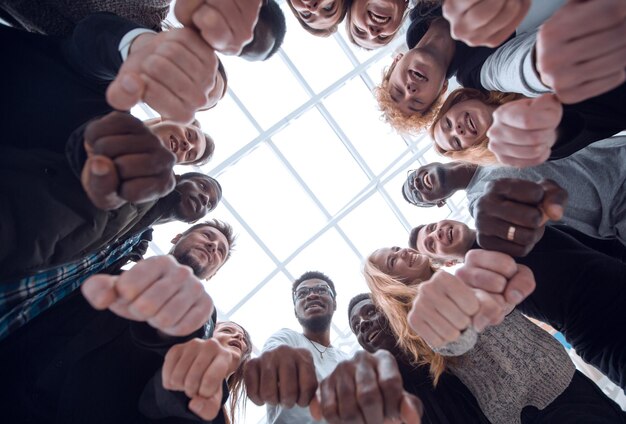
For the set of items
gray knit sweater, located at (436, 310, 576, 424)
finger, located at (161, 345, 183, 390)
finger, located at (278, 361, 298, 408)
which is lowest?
gray knit sweater, located at (436, 310, 576, 424)

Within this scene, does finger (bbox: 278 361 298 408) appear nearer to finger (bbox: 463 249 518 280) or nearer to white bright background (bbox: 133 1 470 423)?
finger (bbox: 463 249 518 280)

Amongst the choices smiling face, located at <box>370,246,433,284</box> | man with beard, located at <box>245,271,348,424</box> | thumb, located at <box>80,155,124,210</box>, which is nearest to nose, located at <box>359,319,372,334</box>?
man with beard, located at <box>245,271,348,424</box>

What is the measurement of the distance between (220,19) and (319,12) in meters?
1.19

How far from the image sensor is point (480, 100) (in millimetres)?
1828

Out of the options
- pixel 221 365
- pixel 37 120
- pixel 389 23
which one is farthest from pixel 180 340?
pixel 389 23

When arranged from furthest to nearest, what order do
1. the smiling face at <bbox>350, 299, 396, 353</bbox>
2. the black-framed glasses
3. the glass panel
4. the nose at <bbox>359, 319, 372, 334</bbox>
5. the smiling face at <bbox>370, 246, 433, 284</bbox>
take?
the glass panel < the black-framed glasses < the smiling face at <bbox>370, 246, 433, 284</bbox> < the nose at <bbox>359, 319, 372, 334</bbox> < the smiling face at <bbox>350, 299, 396, 353</bbox>

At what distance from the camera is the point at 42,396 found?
1067 millimetres

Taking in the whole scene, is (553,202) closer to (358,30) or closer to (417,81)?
(417,81)

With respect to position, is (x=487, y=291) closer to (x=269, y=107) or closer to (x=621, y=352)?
(x=621, y=352)

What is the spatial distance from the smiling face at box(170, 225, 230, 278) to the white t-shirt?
61cm

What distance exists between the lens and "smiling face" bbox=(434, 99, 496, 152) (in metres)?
1.78

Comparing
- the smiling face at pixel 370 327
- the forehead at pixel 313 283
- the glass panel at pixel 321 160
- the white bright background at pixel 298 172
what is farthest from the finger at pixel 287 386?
the glass panel at pixel 321 160

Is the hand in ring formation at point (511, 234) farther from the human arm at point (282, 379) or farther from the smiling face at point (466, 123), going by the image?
the smiling face at point (466, 123)

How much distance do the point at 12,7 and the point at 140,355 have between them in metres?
1.17
